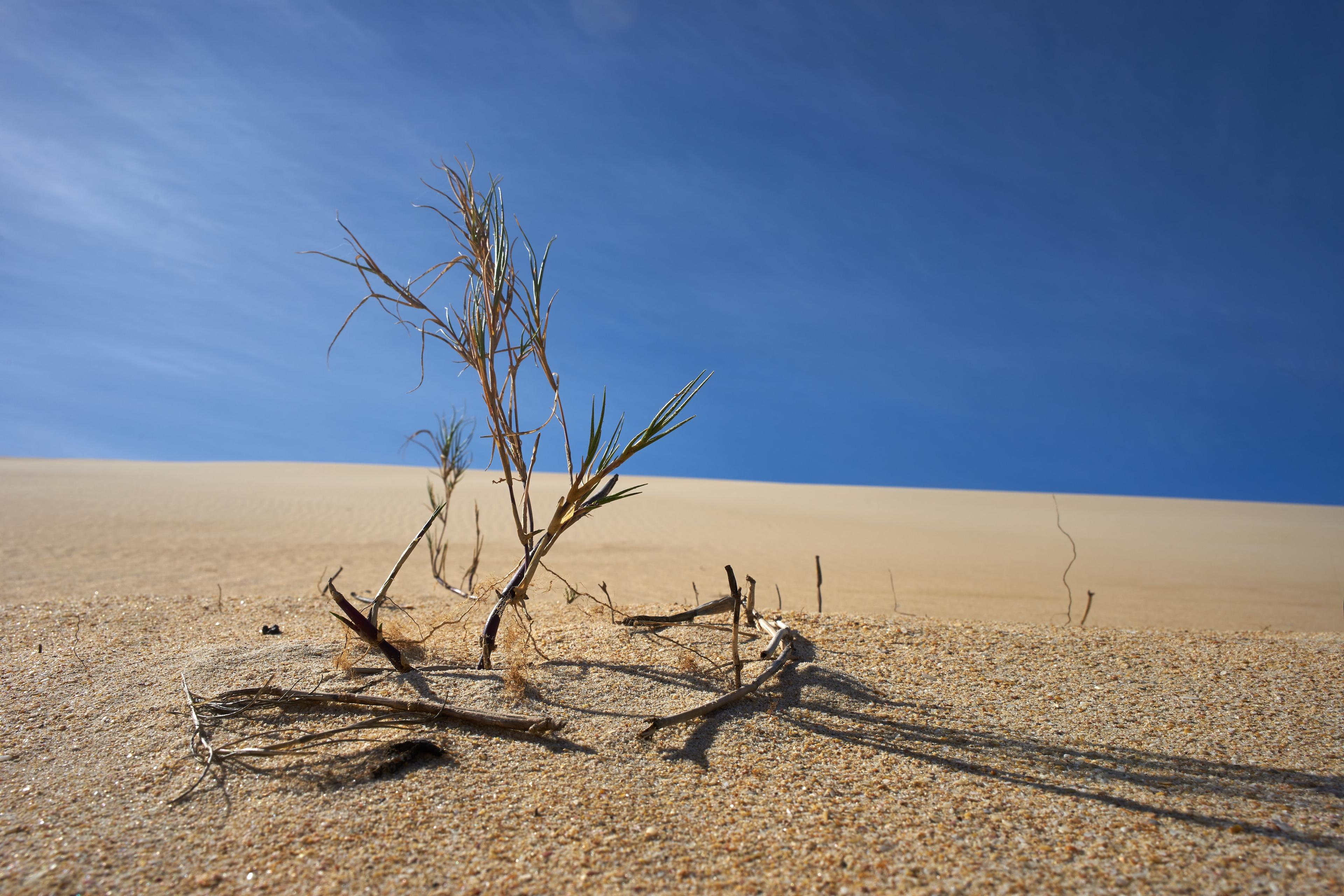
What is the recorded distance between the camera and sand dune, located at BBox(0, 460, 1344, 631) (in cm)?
780

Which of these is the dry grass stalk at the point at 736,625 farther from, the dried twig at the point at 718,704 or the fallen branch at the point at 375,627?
the fallen branch at the point at 375,627

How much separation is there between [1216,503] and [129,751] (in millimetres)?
33601

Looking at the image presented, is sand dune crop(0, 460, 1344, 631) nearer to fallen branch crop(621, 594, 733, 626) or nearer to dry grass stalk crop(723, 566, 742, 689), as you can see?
fallen branch crop(621, 594, 733, 626)

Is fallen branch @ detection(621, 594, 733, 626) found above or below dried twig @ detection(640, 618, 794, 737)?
above

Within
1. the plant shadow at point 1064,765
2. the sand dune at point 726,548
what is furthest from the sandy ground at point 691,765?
the sand dune at point 726,548

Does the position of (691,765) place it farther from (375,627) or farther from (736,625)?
(375,627)

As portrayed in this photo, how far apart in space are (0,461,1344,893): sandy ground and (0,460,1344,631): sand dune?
2.85 m

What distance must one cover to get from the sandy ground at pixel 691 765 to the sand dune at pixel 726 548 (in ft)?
9.36

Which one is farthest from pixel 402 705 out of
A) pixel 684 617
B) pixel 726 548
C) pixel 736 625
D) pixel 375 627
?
pixel 726 548

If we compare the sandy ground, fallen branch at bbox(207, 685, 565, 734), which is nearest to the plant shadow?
the sandy ground

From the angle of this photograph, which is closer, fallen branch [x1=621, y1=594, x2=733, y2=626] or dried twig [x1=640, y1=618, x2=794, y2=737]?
dried twig [x1=640, y1=618, x2=794, y2=737]

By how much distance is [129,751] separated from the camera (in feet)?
7.79

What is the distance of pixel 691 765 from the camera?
7.45ft

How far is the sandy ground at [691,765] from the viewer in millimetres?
1819
